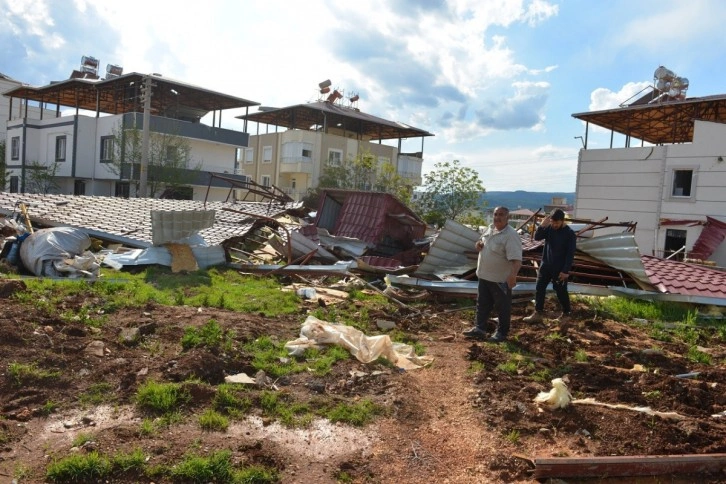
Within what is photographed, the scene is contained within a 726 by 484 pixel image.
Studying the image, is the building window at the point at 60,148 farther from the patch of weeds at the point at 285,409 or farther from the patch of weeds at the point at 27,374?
the patch of weeds at the point at 285,409

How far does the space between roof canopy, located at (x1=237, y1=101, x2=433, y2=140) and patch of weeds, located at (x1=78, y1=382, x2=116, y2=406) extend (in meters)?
39.6

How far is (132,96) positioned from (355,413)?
35.6 m

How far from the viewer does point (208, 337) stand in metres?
5.56

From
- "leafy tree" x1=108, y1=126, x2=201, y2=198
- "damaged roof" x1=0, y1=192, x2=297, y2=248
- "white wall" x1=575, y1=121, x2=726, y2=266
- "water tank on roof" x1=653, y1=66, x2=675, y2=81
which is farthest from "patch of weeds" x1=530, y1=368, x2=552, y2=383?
"leafy tree" x1=108, y1=126, x2=201, y2=198

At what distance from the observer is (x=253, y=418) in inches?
159

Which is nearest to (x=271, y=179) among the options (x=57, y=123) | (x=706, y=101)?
(x=57, y=123)

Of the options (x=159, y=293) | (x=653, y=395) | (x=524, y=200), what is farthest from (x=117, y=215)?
(x=524, y=200)

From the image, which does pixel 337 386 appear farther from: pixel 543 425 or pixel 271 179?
pixel 271 179

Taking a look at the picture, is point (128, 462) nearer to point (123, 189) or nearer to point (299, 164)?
point (123, 189)

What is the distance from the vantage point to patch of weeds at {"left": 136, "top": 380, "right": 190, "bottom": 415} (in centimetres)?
400

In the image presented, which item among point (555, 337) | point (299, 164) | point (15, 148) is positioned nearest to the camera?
point (555, 337)

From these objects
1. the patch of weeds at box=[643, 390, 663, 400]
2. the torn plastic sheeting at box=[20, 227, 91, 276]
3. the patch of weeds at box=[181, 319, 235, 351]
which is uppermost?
the torn plastic sheeting at box=[20, 227, 91, 276]

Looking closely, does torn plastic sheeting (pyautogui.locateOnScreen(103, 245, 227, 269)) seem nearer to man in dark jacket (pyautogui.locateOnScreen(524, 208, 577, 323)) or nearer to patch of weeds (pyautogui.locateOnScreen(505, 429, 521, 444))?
man in dark jacket (pyautogui.locateOnScreen(524, 208, 577, 323))

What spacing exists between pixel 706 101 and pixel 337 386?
22.1 meters
